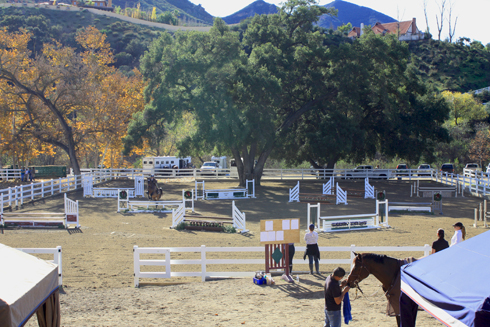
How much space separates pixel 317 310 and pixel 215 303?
205 centimetres

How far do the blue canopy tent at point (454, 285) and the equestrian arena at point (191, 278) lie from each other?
3.12 ft

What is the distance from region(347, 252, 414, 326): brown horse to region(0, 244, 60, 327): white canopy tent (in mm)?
Result: 4235

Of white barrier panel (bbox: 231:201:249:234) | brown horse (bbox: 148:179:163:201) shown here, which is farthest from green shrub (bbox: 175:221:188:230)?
brown horse (bbox: 148:179:163:201)

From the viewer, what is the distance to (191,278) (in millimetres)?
10414

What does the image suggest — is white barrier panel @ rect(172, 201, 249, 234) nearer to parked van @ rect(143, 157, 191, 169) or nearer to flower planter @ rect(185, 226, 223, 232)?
flower planter @ rect(185, 226, 223, 232)

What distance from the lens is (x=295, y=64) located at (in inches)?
1300

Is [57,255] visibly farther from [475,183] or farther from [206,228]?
[475,183]

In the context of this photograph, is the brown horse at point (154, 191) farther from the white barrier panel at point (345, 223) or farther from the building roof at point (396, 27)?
the building roof at point (396, 27)

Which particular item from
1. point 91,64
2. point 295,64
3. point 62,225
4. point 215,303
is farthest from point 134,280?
point 91,64

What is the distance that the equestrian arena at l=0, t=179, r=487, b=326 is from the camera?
24.5 ft

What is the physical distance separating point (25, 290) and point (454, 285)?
15.4ft

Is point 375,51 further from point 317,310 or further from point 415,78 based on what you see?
point 317,310

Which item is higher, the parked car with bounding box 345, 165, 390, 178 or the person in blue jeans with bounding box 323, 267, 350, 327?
the parked car with bounding box 345, 165, 390, 178

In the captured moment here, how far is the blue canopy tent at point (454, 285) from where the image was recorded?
12.8ft
